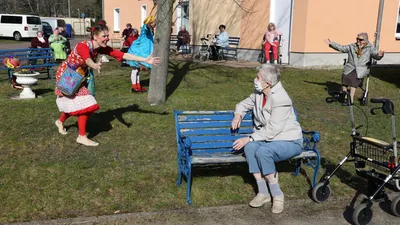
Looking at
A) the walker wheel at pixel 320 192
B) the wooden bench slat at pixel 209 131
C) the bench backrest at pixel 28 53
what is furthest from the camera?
the bench backrest at pixel 28 53

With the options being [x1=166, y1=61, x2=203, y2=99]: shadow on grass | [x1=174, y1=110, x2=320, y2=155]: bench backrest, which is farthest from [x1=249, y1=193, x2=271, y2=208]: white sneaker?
[x1=166, y1=61, x2=203, y2=99]: shadow on grass

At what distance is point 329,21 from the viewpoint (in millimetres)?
15000

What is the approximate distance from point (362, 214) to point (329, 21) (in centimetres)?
1207

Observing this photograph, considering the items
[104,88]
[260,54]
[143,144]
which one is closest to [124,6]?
[260,54]

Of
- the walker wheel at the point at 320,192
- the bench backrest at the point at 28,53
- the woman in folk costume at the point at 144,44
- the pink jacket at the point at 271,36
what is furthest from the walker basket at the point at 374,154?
the pink jacket at the point at 271,36

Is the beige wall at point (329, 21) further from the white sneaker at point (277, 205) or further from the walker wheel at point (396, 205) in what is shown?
the white sneaker at point (277, 205)

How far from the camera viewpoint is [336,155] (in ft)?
20.3

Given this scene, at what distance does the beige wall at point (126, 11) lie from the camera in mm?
26422

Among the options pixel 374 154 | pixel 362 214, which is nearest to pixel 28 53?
pixel 374 154

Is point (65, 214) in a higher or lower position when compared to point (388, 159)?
lower

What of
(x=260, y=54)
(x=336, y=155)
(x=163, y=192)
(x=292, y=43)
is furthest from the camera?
(x=260, y=54)

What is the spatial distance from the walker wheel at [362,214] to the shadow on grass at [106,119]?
13.2 feet

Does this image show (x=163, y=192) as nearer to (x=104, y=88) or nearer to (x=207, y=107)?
(x=207, y=107)

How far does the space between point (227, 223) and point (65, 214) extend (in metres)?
1.58
